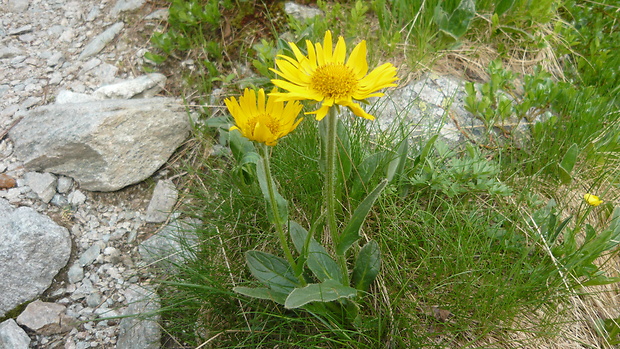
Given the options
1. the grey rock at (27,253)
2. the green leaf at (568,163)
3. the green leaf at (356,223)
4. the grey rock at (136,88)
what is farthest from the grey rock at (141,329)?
the green leaf at (568,163)

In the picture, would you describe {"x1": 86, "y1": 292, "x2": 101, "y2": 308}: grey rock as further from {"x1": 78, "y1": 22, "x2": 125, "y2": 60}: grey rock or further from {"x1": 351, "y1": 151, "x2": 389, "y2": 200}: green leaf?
{"x1": 78, "y1": 22, "x2": 125, "y2": 60}: grey rock

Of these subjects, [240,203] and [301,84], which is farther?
[240,203]

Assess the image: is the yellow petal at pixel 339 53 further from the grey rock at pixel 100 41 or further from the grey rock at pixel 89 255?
the grey rock at pixel 100 41

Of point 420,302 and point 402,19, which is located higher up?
point 402,19

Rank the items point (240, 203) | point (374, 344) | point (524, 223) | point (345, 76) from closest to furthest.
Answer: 1. point (345, 76)
2. point (374, 344)
3. point (524, 223)
4. point (240, 203)

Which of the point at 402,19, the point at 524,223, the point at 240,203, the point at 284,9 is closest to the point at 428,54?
the point at 402,19

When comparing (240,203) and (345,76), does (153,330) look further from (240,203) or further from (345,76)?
(345,76)

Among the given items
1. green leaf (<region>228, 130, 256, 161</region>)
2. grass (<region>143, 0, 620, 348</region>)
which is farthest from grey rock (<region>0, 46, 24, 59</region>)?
green leaf (<region>228, 130, 256, 161</region>)
